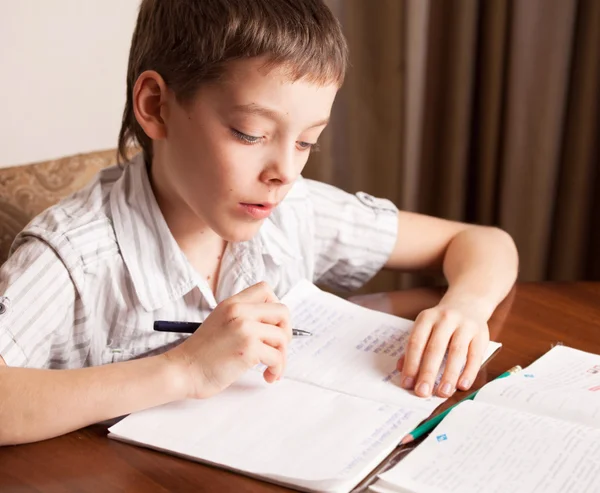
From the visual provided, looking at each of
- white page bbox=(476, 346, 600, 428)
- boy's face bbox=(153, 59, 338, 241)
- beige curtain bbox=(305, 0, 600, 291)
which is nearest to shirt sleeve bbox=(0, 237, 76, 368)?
boy's face bbox=(153, 59, 338, 241)

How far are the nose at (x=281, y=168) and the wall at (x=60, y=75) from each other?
86 cm

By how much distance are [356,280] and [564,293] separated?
427 millimetres

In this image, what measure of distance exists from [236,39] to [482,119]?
4.20 feet

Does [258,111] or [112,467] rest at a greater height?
[258,111]

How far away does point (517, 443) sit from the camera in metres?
0.94

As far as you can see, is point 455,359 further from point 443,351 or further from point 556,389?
point 556,389

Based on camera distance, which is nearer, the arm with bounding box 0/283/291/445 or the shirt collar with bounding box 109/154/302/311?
the arm with bounding box 0/283/291/445

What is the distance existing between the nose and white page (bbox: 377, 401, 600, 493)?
411 millimetres

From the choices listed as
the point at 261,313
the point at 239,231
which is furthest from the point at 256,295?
the point at 239,231

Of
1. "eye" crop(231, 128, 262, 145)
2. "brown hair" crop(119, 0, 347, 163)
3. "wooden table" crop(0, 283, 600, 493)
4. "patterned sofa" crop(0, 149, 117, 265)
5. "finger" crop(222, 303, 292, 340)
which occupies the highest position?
"brown hair" crop(119, 0, 347, 163)

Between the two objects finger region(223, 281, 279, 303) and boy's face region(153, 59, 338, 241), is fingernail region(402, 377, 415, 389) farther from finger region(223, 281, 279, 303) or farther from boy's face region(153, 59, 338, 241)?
boy's face region(153, 59, 338, 241)

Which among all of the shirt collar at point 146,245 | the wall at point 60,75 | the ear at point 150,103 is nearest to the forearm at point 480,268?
the shirt collar at point 146,245

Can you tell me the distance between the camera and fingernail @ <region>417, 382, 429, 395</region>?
107 centimetres

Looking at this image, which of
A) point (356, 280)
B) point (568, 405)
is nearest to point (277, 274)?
point (356, 280)
